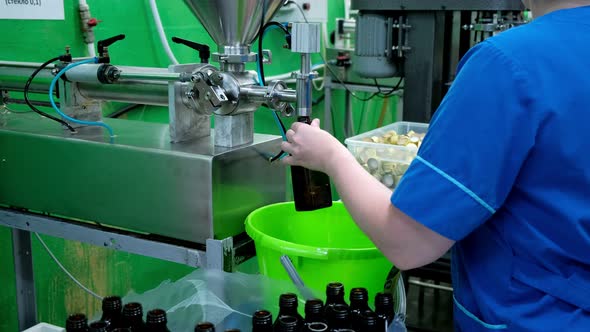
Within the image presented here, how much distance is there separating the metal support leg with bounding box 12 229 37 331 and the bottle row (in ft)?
2.44

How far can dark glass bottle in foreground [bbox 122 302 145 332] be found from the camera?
908 millimetres

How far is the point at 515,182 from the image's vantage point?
80 centimetres

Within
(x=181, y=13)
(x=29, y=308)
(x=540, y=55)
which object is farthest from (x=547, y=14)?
(x=181, y=13)

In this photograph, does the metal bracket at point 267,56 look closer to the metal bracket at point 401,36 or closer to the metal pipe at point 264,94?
the metal pipe at point 264,94

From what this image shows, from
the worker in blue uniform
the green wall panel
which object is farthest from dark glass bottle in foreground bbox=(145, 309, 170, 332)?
the green wall panel

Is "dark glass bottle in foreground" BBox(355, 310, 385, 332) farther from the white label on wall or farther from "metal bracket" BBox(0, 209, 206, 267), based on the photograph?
the white label on wall

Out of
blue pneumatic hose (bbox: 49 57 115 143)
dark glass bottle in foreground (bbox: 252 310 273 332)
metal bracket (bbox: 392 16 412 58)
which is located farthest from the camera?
metal bracket (bbox: 392 16 412 58)

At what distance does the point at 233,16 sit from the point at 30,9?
54 centimetres

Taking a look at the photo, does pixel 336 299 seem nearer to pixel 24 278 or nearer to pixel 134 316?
pixel 134 316

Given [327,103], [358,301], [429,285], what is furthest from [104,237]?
[327,103]

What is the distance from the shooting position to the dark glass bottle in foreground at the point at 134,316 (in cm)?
91

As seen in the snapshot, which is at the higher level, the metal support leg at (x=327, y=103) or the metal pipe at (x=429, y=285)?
the metal support leg at (x=327, y=103)

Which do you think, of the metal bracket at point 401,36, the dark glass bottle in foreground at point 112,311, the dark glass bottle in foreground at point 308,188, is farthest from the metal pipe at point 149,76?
the metal bracket at point 401,36

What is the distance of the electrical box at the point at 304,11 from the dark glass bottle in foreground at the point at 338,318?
221cm
